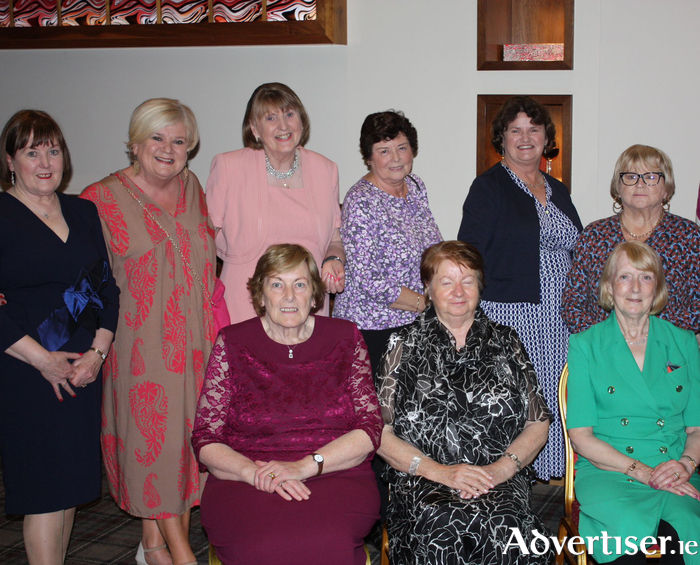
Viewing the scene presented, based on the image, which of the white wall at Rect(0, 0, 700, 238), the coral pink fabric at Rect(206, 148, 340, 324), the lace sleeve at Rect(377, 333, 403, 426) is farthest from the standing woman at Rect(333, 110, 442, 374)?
the white wall at Rect(0, 0, 700, 238)

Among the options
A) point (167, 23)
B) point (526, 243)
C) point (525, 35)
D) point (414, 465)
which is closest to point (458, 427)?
point (414, 465)

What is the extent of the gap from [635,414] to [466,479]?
24.6 inches

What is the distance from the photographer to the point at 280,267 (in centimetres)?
239

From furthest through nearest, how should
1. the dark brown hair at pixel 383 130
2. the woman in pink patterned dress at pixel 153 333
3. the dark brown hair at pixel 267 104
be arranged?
the dark brown hair at pixel 383 130 → the dark brown hair at pixel 267 104 → the woman in pink patterned dress at pixel 153 333

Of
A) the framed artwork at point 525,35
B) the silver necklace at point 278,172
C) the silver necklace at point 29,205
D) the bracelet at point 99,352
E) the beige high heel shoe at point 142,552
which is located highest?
the framed artwork at point 525,35

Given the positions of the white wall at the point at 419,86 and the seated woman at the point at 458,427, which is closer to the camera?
the seated woman at the point at 458,427

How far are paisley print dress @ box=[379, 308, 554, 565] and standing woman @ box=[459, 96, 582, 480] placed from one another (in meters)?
0.57

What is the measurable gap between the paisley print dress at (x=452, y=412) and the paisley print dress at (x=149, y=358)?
0.75 metres

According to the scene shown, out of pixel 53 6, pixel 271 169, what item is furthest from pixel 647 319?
pixel 53 6

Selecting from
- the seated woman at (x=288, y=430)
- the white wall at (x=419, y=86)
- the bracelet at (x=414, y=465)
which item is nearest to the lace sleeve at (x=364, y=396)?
the seated woman at (x=288, y=430)

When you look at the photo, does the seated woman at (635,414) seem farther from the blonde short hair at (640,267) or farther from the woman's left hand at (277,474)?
the woman's left hand at (277,474)

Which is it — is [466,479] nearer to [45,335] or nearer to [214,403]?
[214,403]

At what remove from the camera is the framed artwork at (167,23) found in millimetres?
3623

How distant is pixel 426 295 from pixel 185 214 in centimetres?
95
